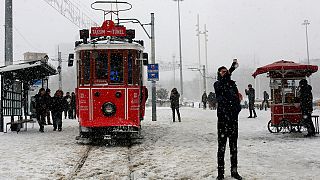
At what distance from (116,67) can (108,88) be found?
2.38ft

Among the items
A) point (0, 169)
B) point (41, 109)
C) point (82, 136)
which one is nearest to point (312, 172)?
point (0, 169)

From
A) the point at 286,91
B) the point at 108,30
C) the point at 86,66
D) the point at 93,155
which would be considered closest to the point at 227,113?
the point at 93,155

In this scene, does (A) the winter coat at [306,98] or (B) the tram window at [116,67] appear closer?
(B) the tram window at [116,67]

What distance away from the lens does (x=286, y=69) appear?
42.8 ft

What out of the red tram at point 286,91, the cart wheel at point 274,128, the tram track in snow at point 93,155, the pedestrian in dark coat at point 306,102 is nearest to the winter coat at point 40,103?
the tram track in snow at point 93,155

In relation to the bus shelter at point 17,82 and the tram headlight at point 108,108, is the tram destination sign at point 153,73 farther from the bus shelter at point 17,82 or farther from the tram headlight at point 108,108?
the tram headlight at point 108,108

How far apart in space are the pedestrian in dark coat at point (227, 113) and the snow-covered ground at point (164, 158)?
52 centimetres

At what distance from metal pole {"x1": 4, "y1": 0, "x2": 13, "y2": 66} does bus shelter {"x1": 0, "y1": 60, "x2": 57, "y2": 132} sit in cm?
137

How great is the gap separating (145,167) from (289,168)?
2882 mm

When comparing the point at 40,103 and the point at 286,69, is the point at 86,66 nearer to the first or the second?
the point at 40,103

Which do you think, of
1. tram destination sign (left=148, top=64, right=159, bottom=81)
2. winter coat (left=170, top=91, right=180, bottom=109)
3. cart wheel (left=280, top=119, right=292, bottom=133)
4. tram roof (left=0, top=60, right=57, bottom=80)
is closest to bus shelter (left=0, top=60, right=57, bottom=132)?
tram roof (left=0, top=60, right=57, bottom=80)

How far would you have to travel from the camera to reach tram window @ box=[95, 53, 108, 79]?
1207 cm

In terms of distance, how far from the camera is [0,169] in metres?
8.08

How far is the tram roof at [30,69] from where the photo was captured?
1505cm
